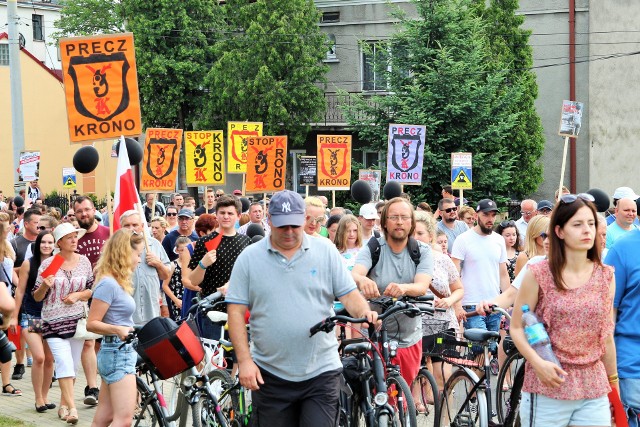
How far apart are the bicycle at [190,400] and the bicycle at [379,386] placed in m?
0.95

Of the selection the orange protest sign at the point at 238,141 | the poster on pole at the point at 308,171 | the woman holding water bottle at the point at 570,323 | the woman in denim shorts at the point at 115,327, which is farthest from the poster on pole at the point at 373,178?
the woman holding water bottle at the point at 570,323

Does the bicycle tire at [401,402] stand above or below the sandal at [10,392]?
above

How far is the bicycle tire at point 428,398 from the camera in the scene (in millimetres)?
8844

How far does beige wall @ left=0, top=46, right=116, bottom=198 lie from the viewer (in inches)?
2251

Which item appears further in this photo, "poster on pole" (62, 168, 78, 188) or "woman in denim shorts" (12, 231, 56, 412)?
"poster on pole" (62, 168, 78, 188)

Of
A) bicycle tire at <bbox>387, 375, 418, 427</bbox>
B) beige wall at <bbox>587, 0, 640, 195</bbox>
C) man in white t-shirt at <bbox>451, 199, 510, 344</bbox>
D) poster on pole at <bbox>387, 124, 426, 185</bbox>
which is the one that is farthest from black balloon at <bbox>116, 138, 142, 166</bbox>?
beige wall at <bbox>587, 0, 640, 195</bbox>

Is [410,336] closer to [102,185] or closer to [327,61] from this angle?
[327,61]

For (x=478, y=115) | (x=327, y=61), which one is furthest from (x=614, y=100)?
(x=327, y=61)

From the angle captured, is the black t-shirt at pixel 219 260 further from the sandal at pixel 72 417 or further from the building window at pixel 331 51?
the building window at pixel 331 51

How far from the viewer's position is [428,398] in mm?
9039

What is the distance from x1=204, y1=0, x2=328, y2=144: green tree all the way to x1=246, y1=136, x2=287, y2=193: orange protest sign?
18.1 m

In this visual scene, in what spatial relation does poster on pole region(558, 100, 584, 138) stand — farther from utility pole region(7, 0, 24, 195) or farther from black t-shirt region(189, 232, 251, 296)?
utility pole region(7, 0, 24, 195)

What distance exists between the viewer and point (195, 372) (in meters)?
8.67

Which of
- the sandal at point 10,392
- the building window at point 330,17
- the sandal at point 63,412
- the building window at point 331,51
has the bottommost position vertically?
the sandal at point 10,392
